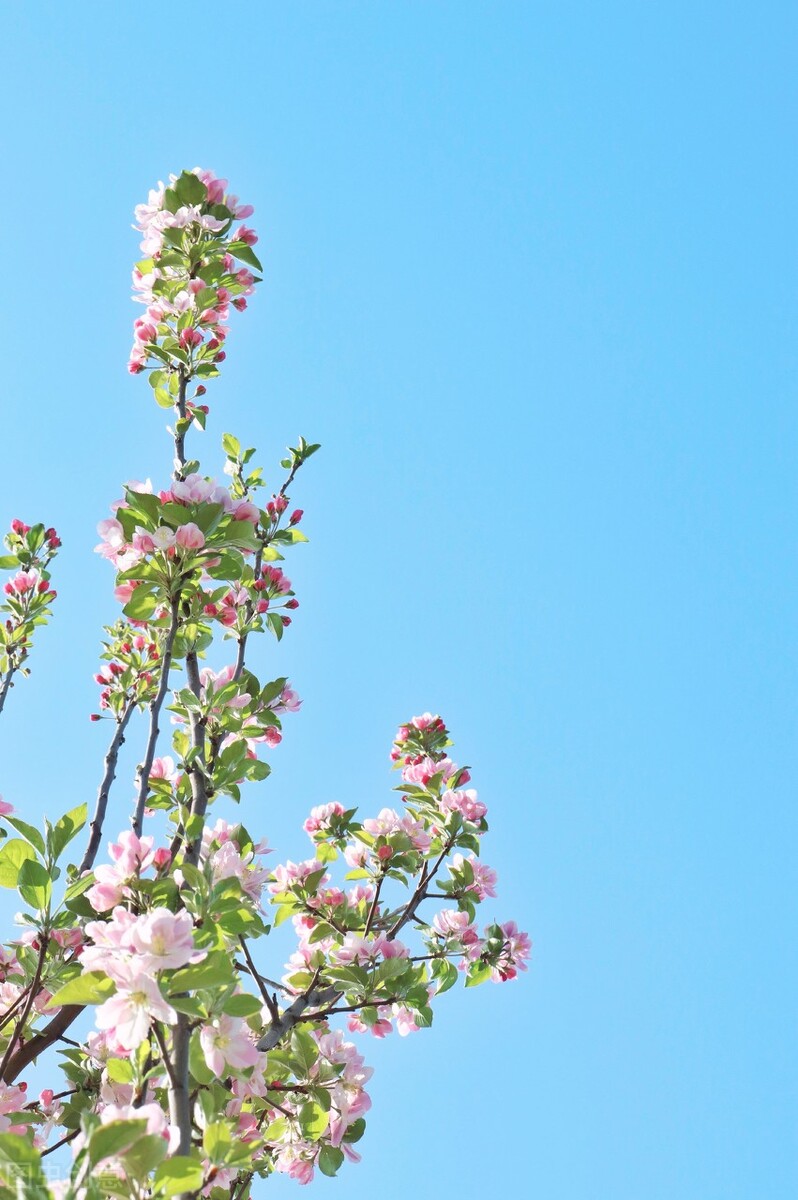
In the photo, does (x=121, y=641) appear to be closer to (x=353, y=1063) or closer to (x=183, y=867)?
(x=353, y=1063)

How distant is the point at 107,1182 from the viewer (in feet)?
4.63

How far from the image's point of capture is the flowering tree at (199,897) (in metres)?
1.69

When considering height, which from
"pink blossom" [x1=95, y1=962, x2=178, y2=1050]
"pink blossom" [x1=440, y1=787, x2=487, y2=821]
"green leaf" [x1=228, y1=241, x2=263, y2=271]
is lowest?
"pink blossom" [x1=95, y1=962, x2=178, y2=1050]

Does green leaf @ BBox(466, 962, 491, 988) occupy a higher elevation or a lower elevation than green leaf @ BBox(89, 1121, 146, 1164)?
higher

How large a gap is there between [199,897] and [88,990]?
30cm

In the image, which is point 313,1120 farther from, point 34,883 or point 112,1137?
point 112,1137

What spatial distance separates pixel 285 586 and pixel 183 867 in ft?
4.57

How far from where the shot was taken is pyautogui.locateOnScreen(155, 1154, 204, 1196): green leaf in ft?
4.57

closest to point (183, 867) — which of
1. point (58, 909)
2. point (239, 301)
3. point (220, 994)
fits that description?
point (220, 994)

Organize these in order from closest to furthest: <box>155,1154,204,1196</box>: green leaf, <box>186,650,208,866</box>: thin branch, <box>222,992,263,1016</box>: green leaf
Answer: <box>155,1154,204,1196</box>: green leaf, <box>222,992,263,1016</box>: green leaf, <box>186,650,208,866</box>: thin branch

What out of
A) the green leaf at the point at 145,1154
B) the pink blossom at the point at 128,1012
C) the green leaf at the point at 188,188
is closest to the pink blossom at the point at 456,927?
the pink blossom at the point at 128,1012

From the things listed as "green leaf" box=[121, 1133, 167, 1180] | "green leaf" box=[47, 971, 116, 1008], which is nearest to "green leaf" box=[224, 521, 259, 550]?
"green leaf" box=[47, 971, 116, 1008]

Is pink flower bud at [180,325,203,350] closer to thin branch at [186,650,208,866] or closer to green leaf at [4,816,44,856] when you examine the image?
thin branch at [186,650,208,866]

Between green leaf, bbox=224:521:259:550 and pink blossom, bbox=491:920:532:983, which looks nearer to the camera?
green leaf, bbox=224:521:259:550
